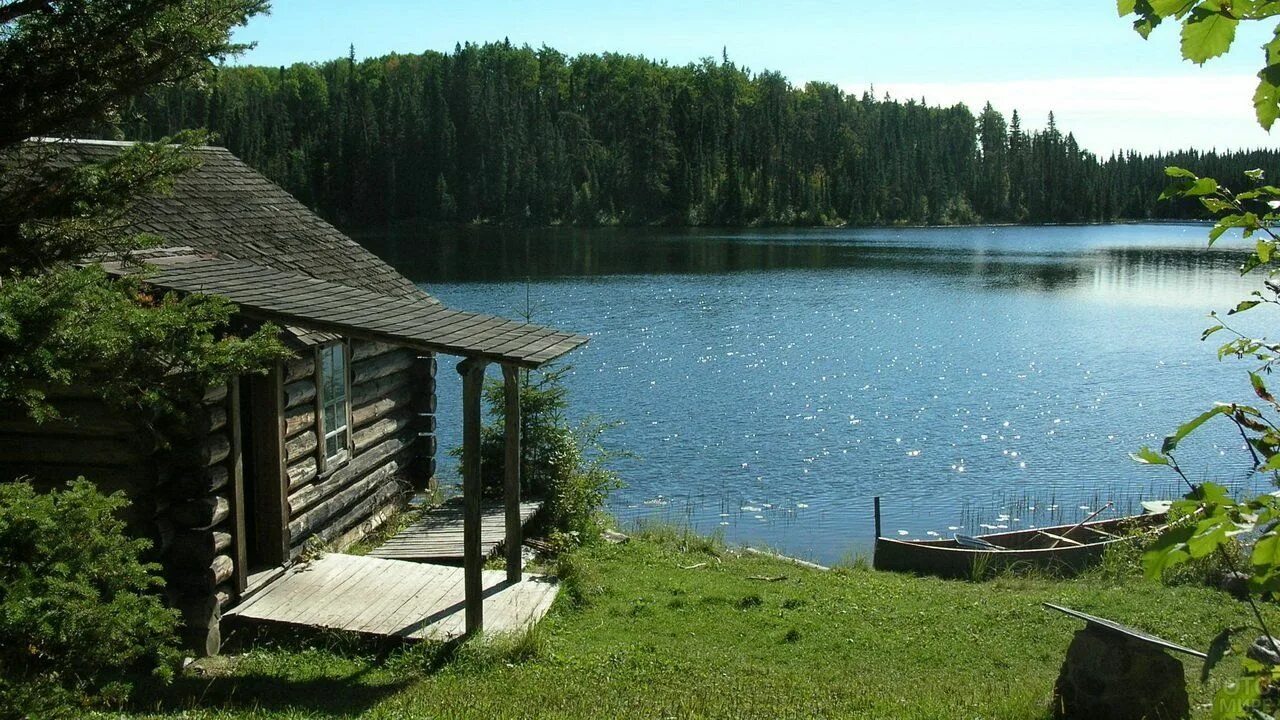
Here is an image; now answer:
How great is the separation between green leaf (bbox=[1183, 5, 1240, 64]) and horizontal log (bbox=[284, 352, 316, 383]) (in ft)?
33.4

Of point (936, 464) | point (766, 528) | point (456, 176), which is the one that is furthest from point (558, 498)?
point (456, 176)

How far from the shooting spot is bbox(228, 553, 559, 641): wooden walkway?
10.1 meters

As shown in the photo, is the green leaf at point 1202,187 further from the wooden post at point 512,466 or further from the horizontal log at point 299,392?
the horizontal log at point 299,392

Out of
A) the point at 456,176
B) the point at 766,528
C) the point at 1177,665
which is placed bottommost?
the point at 766,528

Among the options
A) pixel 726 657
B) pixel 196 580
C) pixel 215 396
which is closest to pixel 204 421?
pixel 215 396

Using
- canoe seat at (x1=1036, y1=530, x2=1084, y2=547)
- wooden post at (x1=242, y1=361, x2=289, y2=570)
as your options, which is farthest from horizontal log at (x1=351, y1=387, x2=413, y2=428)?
canoe seat at (x1=1036, y1=530, x2=1084, y2=547)

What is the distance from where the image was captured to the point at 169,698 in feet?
28.1

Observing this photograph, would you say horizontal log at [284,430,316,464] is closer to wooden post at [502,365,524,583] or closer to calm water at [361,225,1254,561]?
wooden post at [502,365,524,583]

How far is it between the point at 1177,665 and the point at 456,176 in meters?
113

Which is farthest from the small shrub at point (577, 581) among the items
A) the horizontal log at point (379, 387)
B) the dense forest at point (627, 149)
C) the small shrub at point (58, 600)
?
the dense forest at point (627, 149)

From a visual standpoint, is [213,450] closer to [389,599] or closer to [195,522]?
[195,522]

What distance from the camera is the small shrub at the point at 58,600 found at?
5.86 m

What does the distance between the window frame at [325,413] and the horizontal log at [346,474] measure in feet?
0.40

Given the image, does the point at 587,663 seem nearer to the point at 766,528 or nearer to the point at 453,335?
the point at 453,335
